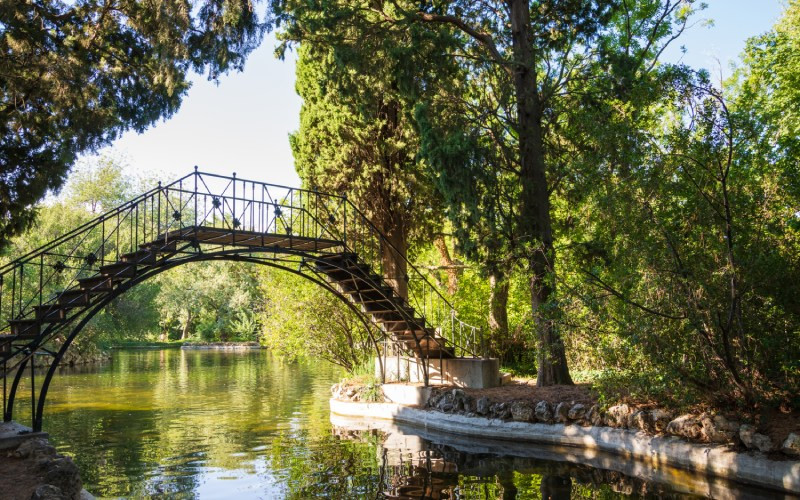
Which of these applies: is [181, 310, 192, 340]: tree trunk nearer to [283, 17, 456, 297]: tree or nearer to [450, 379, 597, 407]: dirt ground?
[283, 17, 456, 297]: tree

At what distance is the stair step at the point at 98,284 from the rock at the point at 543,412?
26.5 feet

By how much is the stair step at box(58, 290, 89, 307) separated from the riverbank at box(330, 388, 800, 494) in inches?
301

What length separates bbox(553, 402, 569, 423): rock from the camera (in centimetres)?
1284

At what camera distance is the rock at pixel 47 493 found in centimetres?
702

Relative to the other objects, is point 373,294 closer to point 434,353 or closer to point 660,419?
point 434,353

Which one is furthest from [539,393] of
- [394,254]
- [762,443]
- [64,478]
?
[64,478]

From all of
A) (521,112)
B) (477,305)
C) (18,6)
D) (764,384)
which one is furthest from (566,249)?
(18,6)

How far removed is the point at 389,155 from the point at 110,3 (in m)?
8.29

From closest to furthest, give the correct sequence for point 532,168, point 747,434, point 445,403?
point 747,434 → point 445,403 → point 532,168

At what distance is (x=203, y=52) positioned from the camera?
13.8 metres

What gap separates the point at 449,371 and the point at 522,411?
3.79m

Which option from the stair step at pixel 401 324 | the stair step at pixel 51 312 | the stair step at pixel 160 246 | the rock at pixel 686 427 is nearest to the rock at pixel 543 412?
the rock at pixel 686 427

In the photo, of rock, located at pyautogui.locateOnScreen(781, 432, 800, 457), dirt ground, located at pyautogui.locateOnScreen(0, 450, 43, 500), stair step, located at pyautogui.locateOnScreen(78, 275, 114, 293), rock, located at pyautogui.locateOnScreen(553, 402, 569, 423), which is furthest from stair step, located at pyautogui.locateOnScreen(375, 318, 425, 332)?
dirt ground, located at pyautogui.locateOnScreen(0, 450, 43, 500)

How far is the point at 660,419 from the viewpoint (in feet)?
36.8
